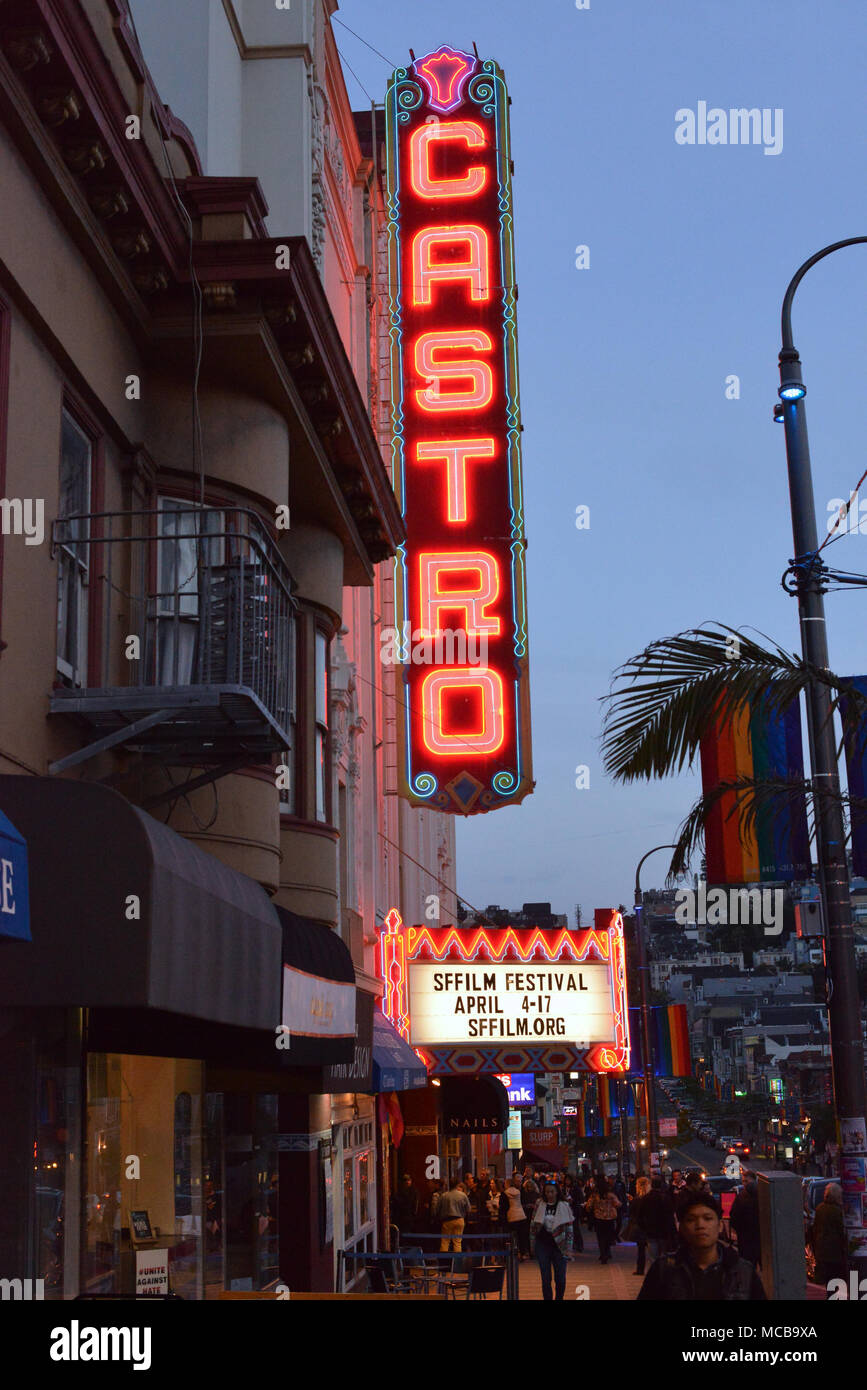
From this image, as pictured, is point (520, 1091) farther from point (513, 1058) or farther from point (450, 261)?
point (450, 261)

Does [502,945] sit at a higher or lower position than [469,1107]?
higher

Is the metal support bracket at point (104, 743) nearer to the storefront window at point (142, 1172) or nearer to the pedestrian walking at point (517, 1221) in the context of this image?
the storefront window at point (142, 1172)

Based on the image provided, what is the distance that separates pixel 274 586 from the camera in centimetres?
1092

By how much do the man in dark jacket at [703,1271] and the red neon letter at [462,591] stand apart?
51.8 ft

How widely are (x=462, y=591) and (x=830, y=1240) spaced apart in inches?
440

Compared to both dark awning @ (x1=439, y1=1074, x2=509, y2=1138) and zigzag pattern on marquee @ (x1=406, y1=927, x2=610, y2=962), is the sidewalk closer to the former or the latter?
dark awning @ (x1=439, y1=1074, x2=509, y2=1138)

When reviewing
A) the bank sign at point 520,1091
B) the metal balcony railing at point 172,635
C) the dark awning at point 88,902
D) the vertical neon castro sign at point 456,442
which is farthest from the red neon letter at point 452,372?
the bank sign at point 520,1091

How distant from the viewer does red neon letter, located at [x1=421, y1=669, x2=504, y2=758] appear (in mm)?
22219

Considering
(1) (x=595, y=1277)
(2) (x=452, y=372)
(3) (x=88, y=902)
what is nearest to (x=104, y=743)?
(3) (x=88, y=902)

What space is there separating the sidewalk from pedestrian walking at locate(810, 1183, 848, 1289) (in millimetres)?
5514

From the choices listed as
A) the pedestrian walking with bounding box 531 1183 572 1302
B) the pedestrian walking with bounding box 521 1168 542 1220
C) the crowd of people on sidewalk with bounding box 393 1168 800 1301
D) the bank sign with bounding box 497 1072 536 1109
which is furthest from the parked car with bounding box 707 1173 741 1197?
the pedestrian walking with bounding box 531 1183 572 1302

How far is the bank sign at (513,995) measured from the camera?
21.7 m

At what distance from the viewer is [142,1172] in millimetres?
11625
